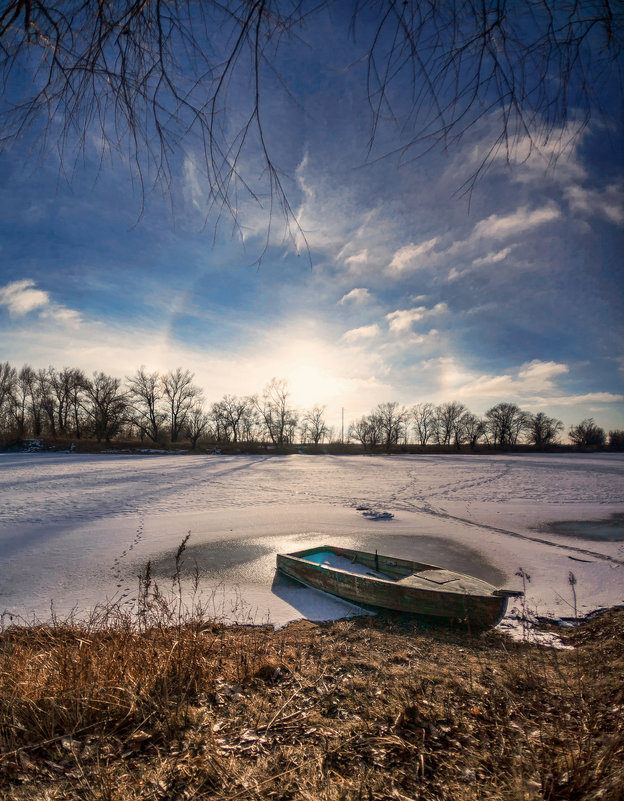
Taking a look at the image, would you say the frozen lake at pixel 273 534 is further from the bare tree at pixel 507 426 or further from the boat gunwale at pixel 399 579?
the bare tree at pixel 507 426

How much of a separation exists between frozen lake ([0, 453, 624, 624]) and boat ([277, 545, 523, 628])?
1.16 ft

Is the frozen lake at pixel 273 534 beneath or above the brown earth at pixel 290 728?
beneath

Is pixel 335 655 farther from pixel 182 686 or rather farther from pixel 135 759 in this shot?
pixel 135 759

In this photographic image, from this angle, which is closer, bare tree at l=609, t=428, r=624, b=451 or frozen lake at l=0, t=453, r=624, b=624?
frozen lake at l=0, t=453, r=624, b=624

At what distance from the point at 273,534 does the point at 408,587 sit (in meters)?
6.24

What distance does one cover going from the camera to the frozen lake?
7.05 m

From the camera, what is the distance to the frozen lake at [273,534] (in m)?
7.05

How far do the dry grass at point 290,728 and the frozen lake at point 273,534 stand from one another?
9.85ft

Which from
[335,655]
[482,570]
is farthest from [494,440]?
[335,655]

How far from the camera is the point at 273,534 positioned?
1140 cm

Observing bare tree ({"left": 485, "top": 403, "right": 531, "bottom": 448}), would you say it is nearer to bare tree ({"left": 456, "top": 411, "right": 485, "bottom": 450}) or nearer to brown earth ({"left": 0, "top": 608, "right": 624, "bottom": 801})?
bare tree ({"left": 456, "top": 411, "right": 485, "bottom": 450})

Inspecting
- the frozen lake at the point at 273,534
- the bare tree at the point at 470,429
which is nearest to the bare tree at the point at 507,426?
the bare tree at the point at 470,429

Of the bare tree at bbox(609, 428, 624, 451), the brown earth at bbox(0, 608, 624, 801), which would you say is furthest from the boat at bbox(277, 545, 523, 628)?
the bare tree at bbox(609, 428, 624, 451)

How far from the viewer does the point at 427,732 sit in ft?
7.32
